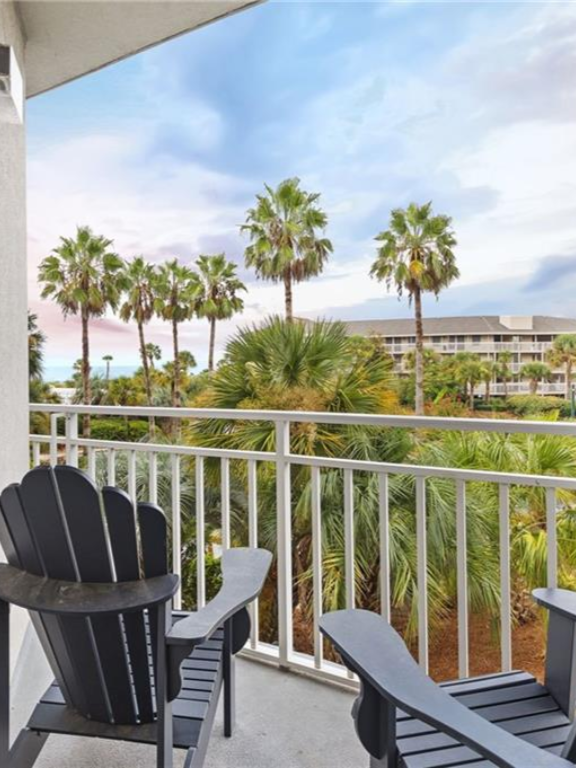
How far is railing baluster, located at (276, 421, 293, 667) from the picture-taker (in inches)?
90.2

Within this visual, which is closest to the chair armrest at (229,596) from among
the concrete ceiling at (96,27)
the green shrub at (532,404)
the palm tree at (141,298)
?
the concrete ceiling at (96,27)

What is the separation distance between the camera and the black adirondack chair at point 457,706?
88cm

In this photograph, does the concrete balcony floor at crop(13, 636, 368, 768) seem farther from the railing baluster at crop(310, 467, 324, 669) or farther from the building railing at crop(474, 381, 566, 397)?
the building railing at crop(474, 381, 566, 397)

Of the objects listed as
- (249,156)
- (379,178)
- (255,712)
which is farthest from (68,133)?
(255,712)

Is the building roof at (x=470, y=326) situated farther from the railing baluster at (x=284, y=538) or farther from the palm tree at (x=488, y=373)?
the railing baluster at (x=284, y=538)

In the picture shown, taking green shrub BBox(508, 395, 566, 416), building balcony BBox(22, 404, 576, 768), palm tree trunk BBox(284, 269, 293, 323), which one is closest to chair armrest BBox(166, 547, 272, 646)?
building balcony BBox(22, 404, 576, 768)

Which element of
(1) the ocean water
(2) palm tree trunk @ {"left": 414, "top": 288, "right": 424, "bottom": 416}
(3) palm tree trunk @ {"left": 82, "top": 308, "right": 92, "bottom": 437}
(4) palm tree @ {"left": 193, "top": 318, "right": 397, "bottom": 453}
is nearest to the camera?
(4) palm tree @ {"left": 193, "top": 318, "right": 397, "bottom": 453}

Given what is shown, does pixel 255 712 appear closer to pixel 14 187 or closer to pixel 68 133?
pixel 14 187

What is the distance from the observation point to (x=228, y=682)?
A: 6.01 ft

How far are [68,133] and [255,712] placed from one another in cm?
2240

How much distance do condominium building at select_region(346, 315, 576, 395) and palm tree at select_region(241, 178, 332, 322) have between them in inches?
118

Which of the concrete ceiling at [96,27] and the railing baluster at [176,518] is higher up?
the concrete ceiling at [96,27]

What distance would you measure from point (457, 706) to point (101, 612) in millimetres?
728

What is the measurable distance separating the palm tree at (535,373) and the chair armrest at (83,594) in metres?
19.2
